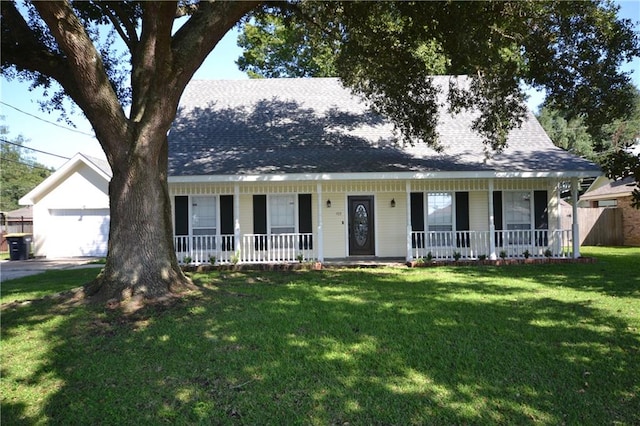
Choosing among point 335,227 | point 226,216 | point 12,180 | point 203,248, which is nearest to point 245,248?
point 226,216

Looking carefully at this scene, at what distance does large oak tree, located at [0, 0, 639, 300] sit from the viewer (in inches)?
268

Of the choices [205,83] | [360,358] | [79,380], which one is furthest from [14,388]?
[205,83]

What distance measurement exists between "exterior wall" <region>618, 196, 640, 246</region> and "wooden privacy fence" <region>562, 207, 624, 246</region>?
0.52ft

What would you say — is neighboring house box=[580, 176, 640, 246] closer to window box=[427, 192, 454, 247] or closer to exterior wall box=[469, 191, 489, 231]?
exterior wall box=[469, 191, 489, 231]

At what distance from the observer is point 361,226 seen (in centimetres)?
1371

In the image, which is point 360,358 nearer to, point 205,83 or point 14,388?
point 14,388

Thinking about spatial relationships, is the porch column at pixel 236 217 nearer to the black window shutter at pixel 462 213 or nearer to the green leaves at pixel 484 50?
the green leaves at pixel 484 50

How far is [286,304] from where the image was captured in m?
6.92

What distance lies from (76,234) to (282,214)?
10939mm

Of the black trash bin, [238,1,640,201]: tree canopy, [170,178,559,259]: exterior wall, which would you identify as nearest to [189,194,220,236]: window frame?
[170,178,559,259]: exterior wall

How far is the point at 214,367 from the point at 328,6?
7.46 metres

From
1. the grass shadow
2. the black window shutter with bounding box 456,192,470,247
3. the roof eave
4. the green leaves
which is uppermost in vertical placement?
the green leaves

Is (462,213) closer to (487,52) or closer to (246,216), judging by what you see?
(487,52)

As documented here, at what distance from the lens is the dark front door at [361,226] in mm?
13680
